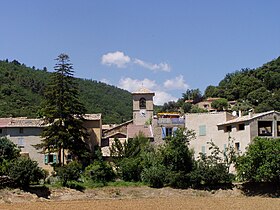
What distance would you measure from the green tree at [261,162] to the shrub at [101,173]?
13.7m

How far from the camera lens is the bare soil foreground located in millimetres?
37438

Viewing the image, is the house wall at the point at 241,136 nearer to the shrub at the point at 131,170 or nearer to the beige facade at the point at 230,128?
the beige facade at the point at 230,128

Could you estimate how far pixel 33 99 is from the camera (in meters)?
100

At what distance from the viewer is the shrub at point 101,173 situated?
158 ft

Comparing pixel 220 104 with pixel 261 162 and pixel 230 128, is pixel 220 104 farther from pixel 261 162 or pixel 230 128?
pixel 261 162

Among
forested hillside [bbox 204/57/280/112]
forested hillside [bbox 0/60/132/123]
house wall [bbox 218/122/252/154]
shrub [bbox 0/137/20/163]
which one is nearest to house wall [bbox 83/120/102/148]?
forested hillside [bbox 0/60/132/123]

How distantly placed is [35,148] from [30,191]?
13.2 meters

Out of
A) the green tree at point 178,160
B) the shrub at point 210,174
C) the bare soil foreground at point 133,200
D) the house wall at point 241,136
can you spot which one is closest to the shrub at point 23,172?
the bare soil foreground at point 133,200

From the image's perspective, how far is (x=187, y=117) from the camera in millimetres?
57031

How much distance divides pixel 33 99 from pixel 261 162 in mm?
67106

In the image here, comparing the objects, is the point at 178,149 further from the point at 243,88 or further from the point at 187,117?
the point at 243,88

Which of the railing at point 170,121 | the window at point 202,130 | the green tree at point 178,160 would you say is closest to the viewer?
the green tree at point 178,160

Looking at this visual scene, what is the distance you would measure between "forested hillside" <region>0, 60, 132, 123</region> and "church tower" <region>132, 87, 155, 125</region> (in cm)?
1508

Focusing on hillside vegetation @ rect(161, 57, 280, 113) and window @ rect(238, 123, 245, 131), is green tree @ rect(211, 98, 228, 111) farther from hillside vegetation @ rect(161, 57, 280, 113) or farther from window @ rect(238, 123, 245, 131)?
window @ rect(238, 123, 245, 131)
